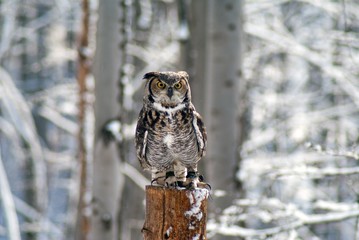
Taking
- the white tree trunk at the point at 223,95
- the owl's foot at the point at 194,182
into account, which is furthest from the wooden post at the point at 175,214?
the white tree trunk at the point at 223,95

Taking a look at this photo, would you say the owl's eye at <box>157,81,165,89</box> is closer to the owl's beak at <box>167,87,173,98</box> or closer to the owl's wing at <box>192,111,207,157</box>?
the owl's beak at <box>167,87,173,98</box>

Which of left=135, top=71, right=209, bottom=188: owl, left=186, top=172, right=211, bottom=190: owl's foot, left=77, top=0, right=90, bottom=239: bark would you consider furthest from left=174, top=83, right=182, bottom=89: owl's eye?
left=77, top=0, right=90, bottom=239: bark

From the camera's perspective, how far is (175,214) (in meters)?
2.38

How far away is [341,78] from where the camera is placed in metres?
7.32

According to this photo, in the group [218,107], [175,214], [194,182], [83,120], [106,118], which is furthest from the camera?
[83,120]

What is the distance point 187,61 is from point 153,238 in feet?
10.6

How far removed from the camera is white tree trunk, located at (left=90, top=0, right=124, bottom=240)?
4.20 metres

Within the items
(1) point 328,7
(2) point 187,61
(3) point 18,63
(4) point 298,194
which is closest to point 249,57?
(1) point 328,7

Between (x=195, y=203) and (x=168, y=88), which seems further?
(x=168, y=88)

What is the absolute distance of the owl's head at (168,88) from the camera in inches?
108

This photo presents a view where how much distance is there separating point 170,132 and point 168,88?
225mm

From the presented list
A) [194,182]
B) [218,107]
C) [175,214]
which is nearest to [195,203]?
[175,214]

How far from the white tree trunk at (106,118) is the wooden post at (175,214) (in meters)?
1.79

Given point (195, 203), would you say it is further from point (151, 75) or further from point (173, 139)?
point (151, 75)
